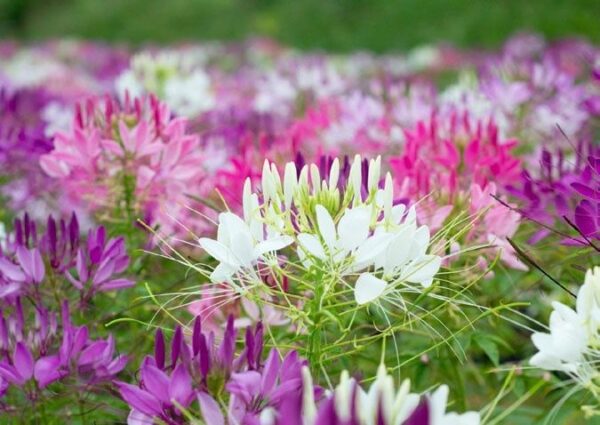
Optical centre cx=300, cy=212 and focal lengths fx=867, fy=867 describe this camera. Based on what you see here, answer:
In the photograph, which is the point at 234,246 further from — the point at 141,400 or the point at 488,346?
the point at 488,346

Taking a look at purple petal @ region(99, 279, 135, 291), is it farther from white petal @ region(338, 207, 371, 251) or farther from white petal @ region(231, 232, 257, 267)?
white petal @ region(338, 207, 371, 251)

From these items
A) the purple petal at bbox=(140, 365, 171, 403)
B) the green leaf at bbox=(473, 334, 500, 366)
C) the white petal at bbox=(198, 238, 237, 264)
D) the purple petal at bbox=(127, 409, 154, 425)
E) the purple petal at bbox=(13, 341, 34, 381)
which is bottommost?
the green leaf at bbox=(473, 334, 500, 366)

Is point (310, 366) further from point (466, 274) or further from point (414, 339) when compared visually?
point (414, 339)

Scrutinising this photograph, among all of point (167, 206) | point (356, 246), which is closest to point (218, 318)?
point (167, 206)

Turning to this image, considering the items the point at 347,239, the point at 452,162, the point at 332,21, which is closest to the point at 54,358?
the point at 347,239

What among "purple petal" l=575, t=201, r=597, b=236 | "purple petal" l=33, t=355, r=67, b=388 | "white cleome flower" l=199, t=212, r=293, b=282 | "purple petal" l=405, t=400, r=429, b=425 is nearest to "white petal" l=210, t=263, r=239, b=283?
"white cleome flower" l=199, t=212, r=293, b=282

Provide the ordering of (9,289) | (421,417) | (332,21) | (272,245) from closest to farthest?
(421,417) → (272,245) → (9,289) → (332,21)

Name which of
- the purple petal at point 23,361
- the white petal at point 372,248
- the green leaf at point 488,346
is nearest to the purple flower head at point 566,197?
the green leaf at point 488,346
